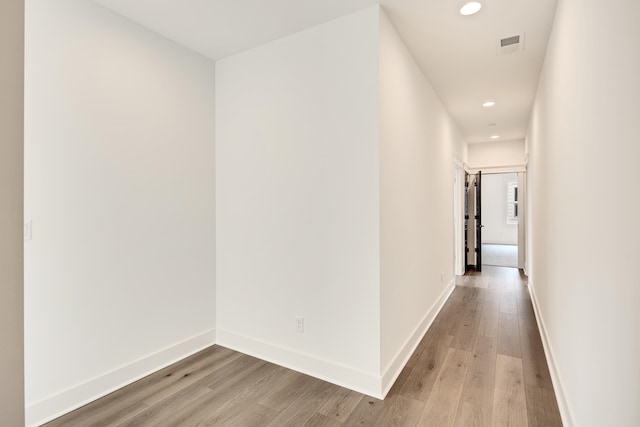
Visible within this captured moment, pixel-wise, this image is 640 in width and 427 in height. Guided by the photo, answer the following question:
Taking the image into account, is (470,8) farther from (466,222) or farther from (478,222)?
(466,222)

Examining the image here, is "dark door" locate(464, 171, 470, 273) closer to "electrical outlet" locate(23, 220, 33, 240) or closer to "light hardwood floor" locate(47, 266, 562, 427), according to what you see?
"light hardwood floor" locate(47, 266, 562, 427)

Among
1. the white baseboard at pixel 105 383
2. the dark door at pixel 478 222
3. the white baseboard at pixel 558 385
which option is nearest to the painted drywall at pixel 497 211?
the dark door at pixel 478 222

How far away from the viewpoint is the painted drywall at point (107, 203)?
194 centimetres

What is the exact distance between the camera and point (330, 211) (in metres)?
2.44

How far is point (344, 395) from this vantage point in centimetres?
222

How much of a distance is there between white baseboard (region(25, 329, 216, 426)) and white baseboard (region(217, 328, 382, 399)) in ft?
1.06

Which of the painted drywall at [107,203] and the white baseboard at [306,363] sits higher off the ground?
the painted drywall at [107,203]

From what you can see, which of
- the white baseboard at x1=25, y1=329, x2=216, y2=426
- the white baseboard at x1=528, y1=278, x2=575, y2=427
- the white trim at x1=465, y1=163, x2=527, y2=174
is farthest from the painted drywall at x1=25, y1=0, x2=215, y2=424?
the white trim at x1=465, y1=163, x2=527, y2=174

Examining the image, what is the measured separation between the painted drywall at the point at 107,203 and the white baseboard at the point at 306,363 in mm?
314

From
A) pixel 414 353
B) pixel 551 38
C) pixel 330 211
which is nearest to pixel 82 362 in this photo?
pixel 330 211

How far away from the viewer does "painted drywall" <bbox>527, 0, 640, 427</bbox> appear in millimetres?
960

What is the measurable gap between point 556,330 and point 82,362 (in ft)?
10.7

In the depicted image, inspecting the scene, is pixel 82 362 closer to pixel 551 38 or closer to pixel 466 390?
pixel 466 390
